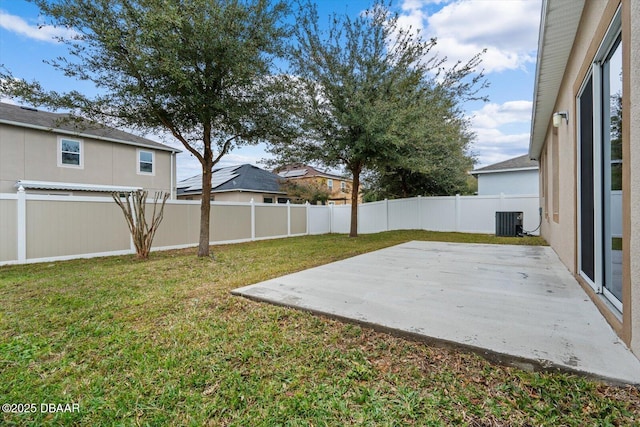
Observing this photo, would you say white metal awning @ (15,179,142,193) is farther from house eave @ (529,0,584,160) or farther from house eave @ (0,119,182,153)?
house eave @ (529,0,584,160)

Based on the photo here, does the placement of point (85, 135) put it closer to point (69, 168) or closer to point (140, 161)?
point (69, 168)

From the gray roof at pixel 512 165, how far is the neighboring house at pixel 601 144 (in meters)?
14.0

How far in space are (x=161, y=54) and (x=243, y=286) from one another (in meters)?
4.65

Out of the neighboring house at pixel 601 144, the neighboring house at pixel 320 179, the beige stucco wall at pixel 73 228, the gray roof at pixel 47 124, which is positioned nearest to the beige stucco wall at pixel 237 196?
the neighboring house at pixel 320 179

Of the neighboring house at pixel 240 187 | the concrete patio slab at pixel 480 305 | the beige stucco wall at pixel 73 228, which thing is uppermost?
the neighboring house at pixel 240 187

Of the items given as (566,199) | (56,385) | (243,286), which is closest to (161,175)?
(243,286)

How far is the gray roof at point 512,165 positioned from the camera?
16828mm

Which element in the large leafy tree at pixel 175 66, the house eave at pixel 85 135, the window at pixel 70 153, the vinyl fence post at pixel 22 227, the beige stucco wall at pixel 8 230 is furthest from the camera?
the window at pixel 70 153

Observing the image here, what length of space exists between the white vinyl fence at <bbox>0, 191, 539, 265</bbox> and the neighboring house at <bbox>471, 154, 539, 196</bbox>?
7222mm

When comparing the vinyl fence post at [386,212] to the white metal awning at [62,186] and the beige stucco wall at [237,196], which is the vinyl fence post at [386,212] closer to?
the beige stucco wall at [237,196]

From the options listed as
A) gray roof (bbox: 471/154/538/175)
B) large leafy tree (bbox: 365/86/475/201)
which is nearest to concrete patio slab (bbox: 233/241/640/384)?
large leafy tree (bbox: 365/86/475/201)

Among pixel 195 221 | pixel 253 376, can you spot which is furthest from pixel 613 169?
pixel 195 221

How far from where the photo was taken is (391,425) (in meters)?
1.61

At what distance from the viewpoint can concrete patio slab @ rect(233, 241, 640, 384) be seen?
2.09m
